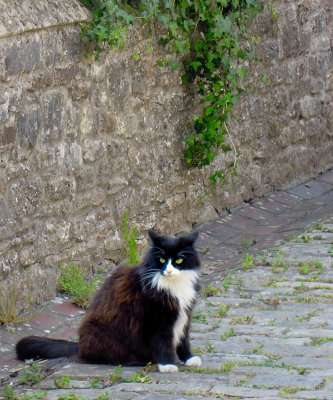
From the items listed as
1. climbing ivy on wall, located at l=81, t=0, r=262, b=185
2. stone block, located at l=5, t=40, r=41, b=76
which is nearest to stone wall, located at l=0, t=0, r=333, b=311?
stone block, located at l=5, t=40, r=41, b=76

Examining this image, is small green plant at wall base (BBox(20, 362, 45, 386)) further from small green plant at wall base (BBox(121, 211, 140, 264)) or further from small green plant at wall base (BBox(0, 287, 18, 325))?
small green plant at wall base (BBox(121, 211, 140, 264))

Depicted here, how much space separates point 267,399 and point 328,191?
19.9ft

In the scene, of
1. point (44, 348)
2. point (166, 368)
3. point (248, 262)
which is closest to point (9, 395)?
point (44, 348)

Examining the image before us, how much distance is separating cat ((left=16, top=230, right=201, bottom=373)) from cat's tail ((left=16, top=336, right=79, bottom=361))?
14 centimetres

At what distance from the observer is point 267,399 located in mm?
5281

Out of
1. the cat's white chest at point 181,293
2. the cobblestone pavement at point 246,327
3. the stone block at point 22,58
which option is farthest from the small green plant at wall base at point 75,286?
the cat's white chest at point 181,293

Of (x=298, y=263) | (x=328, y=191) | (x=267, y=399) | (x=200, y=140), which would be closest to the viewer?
(x=267, y=399)

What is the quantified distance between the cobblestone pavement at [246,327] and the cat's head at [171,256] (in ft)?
1.73

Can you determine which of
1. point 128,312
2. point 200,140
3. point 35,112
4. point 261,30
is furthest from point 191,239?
point 261,30

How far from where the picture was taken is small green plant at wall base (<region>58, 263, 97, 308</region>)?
24.1 ft

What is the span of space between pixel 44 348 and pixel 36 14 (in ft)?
7.50

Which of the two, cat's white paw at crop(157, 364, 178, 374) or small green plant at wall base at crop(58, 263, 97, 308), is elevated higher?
small green plant at wall base at crop(58, 263, 97, 308)

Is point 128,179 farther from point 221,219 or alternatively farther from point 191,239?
point 191,239

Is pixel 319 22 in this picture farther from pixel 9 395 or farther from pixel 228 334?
pixel 9 395
